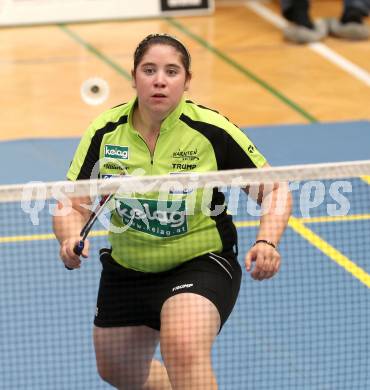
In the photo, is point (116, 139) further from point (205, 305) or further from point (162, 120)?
point (205, 305)

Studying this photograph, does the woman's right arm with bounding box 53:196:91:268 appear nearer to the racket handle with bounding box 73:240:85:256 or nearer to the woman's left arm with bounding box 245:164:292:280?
the racket handle with bounding box 73:240:85:256

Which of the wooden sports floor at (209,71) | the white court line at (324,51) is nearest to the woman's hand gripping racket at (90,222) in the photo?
the wooden sports floor at (209,71)

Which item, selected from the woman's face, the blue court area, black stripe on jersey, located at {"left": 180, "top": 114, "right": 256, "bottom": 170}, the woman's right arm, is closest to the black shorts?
the woman's right arm

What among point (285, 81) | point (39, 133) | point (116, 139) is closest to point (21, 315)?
point (116, 139)

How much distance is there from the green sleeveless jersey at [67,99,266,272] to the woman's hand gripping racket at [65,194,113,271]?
0.33 ft

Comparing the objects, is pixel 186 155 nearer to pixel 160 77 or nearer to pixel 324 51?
pixel 160 77

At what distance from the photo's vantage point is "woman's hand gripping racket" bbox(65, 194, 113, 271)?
4695 mm

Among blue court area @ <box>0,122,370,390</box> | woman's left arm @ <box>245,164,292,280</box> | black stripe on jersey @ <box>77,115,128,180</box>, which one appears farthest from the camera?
blue court area @ <box>0,122,370,390</box>

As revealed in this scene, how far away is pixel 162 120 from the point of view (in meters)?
5.00

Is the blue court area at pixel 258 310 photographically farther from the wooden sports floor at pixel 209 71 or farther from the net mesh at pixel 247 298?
the wooden sports floor at pixel 209 71

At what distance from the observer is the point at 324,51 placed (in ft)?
42.8

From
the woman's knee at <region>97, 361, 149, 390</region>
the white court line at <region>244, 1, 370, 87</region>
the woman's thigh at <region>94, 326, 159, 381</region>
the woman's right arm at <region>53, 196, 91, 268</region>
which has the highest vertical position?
the white court line at <region>244, 1, 370, 87</region>

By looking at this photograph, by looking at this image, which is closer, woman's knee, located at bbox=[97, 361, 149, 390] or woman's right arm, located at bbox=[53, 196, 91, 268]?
woman's right arm, located at bbox=[53, 196, 91, 268]

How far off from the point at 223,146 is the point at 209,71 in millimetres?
7339
